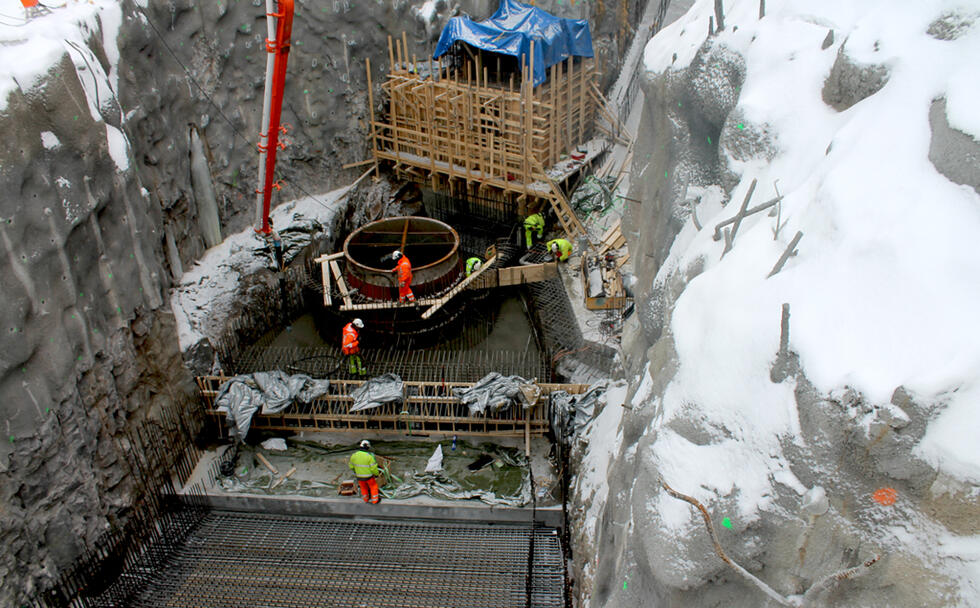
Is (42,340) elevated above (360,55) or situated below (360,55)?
below

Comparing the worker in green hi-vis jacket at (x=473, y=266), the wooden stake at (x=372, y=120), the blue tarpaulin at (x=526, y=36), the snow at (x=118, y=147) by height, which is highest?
the blue tarpaulin at (x=526, y=36)

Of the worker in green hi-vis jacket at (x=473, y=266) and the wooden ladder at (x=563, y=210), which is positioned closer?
the worker in green hi-vis jacket at (x=473, y=266)

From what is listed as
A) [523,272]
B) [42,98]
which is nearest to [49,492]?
[42,98]

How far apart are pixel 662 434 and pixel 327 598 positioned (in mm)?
5477

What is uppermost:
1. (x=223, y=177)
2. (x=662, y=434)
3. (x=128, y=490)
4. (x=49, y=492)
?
(x=662, y=434)

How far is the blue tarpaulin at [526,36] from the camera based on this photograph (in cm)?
1736

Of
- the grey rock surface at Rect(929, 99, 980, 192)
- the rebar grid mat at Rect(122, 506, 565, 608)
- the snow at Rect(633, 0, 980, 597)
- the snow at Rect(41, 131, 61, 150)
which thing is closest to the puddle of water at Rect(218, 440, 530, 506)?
the rebar grid mat at Rect(122, 506, 565, 608)

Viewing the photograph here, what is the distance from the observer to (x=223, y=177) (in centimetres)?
1644

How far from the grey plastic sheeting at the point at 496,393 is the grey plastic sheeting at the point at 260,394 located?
8.73 feet

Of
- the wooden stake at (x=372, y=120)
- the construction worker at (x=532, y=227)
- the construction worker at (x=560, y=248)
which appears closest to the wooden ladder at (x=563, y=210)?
the construction worker at (x=532, y=227)

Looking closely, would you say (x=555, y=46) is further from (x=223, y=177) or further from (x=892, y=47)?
(x=892, y=47)

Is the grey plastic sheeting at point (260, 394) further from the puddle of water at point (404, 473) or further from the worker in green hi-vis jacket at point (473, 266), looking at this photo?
the worker in green hi-vis jacket at point (473, 266)

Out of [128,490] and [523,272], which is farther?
[523,272]

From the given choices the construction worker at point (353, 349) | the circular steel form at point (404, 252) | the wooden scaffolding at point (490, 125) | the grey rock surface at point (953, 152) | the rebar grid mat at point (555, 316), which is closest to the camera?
the grey rock surface at point (953, 152)
